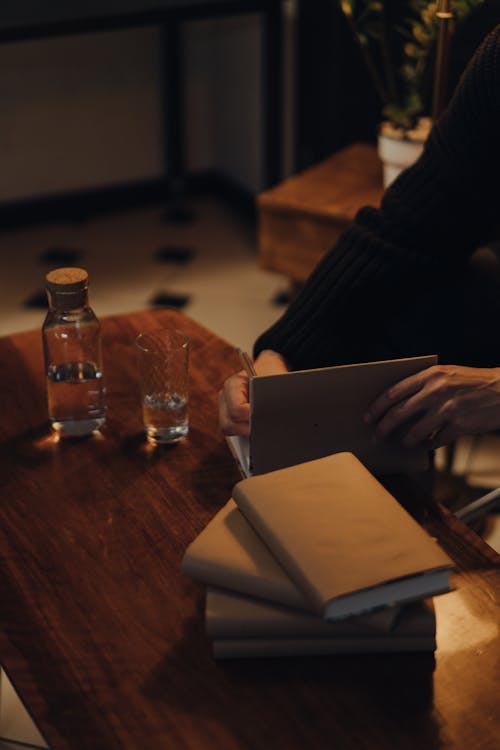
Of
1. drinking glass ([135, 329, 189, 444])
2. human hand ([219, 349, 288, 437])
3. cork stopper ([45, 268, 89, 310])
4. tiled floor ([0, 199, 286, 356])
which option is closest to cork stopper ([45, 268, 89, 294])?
cork stopper ([45, 268, 89, 310])

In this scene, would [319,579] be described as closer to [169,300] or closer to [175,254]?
[169,300]

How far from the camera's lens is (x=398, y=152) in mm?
2375

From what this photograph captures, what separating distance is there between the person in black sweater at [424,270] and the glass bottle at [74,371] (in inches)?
9.9

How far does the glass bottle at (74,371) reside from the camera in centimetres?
139

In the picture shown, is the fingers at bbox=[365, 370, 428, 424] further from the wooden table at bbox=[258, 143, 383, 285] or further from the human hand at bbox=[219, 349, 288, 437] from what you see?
the wooden table at bbox=[258, 143, 383, 285]

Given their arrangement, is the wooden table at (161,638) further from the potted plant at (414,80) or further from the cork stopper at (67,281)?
the potted plant at (414,80)

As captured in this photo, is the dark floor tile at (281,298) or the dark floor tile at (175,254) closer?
the dark floor tile at (281,298)

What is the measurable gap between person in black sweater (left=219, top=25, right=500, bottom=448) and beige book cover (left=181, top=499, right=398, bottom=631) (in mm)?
486

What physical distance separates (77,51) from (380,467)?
3.11 m

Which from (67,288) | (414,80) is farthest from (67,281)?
(414,80)

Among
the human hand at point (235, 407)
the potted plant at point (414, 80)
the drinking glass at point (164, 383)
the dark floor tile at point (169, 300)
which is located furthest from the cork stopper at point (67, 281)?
the dark floor tile at point (169, 300)

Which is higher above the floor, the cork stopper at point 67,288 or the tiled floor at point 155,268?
the cork stopper at point 67,288

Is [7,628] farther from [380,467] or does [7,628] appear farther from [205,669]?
[380,467]

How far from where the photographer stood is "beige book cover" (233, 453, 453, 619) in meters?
0.97
